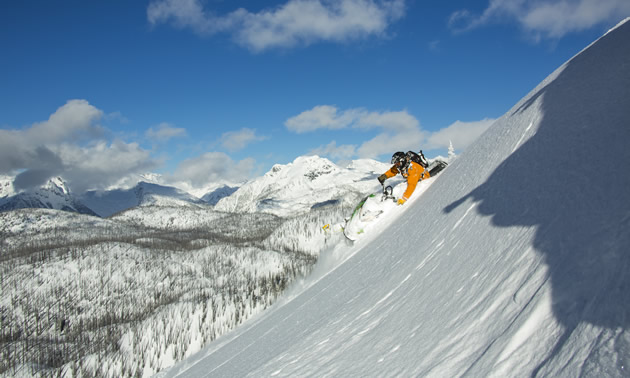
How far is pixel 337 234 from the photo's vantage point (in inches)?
912

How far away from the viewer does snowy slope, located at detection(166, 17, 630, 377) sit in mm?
2873

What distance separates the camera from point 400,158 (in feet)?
64.2

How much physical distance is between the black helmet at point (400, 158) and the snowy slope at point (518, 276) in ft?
27.6

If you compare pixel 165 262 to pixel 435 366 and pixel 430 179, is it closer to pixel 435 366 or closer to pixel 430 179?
pixel 430 179

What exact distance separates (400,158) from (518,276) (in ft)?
52.4

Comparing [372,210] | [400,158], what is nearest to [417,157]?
[400,158]

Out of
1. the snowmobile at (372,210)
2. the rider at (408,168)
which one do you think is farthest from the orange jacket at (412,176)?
the snowmobile at (372,210)

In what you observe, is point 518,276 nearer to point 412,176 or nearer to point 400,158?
point 412,176

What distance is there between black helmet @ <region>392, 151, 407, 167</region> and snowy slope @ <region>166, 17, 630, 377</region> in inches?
331

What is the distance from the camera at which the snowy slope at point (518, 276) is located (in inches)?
113

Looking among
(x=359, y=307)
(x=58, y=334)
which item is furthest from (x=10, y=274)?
(x=359, y=307)

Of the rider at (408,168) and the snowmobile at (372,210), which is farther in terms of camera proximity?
the snowmobile at (372,210)

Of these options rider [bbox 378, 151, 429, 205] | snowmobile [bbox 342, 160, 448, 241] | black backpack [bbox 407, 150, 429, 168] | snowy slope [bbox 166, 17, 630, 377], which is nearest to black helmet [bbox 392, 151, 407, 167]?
rider [bbox 378, 151, 429, 205]

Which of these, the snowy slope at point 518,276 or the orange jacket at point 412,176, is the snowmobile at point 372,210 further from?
the snowy slope at point 518,276
